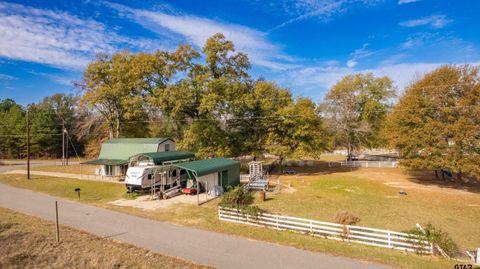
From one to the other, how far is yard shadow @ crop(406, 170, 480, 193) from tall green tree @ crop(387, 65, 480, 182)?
1115 millimetres

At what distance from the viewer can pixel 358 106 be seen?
1698 inches

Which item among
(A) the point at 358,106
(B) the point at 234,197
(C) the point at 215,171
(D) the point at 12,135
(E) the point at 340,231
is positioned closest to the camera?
(E) the point at 340,231

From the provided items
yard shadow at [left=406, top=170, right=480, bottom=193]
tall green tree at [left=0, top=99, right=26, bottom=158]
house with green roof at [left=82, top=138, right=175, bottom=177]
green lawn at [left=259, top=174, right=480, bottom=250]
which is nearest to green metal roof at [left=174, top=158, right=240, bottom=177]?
green lawn at [left=259, top=174, right=480, bottom=250]

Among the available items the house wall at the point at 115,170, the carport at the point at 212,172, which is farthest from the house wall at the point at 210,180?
the house wall at the point at 115,170

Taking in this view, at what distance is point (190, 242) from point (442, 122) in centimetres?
2517

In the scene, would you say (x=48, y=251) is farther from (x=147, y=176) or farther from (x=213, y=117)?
(x=213, y=117)

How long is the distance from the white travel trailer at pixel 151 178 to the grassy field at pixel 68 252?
7.54 meters

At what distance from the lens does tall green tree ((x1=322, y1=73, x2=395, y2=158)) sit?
41588 millimetres

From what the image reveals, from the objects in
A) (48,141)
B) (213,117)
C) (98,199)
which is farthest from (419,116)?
(48,141)

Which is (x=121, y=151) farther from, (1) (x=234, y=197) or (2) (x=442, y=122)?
(2) (x=442, y=122)

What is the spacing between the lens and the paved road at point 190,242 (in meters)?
8.93

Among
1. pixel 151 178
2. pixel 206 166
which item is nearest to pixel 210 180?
pixel 206 166

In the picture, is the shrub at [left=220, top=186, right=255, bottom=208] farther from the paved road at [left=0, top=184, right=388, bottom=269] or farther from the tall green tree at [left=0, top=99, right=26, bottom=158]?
the tall green tree at [left=0, top=99, right=26, bottom=158]

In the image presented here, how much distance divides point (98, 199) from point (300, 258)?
15.6 meters
